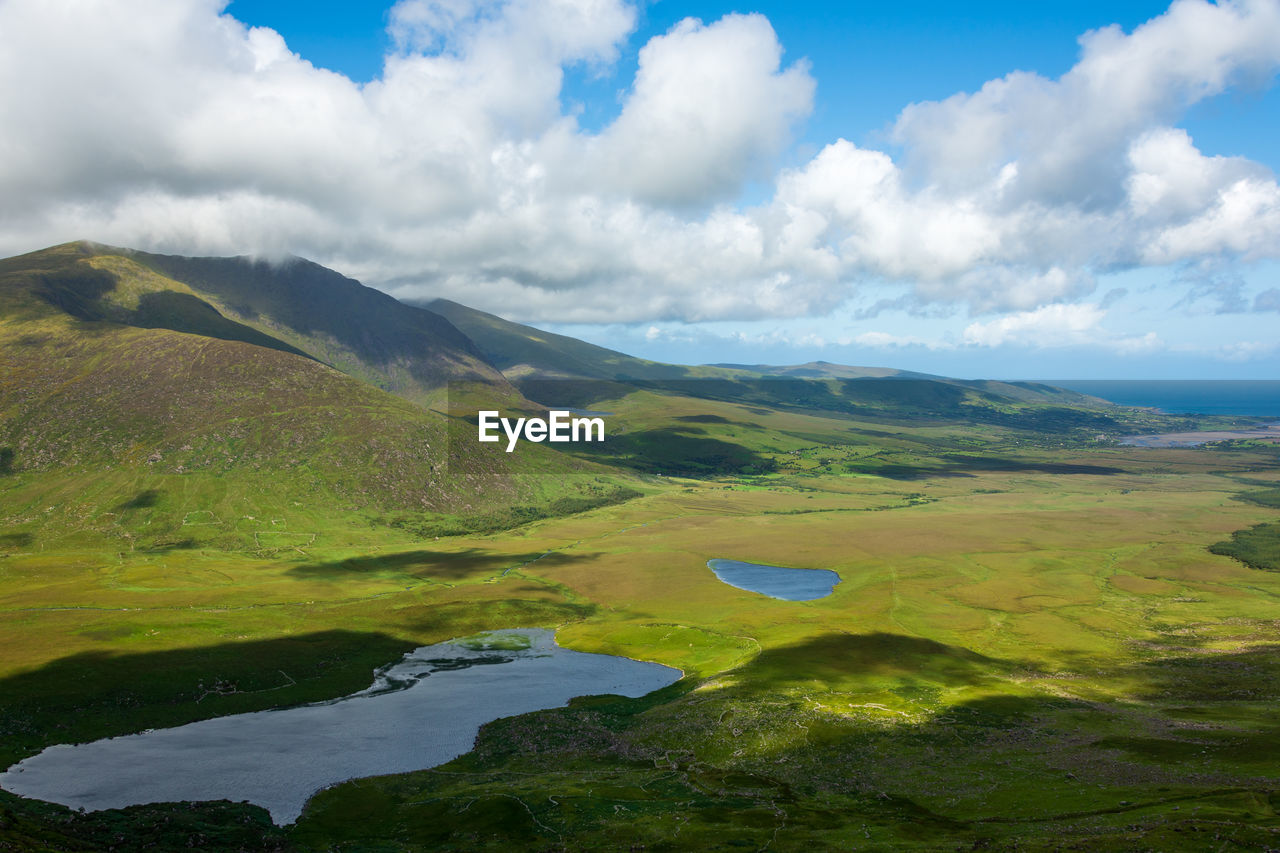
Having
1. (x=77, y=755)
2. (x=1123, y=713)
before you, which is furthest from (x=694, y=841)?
(x=77, y=755)

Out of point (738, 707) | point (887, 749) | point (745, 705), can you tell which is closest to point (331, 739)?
point (738, 707)

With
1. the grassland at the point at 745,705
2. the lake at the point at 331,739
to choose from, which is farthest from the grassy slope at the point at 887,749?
the lake at the point at 331,739

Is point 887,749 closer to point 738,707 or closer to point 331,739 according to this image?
point 738,707

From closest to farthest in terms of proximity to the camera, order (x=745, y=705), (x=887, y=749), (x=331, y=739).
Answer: (x=887, y=749) → (x=331, y=739) → (x=745, y=705)

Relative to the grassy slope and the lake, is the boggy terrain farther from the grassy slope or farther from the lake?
the lake

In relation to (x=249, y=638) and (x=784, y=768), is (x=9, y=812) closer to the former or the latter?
(x=784, y=768)

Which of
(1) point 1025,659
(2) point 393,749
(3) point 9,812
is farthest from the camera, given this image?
(1) point 1025,659

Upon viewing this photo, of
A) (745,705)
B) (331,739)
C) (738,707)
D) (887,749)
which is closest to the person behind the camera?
(887,749)

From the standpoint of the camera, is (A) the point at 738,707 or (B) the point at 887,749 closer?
(B) the point at 887,749
